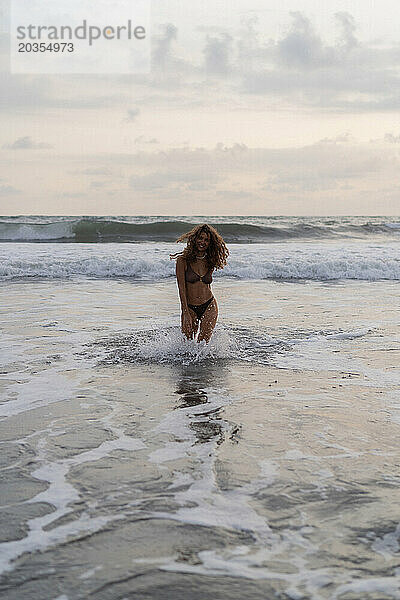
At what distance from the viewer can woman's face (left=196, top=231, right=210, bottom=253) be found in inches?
276

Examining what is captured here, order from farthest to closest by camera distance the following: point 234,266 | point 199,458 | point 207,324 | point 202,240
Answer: point 234,266
point 207,324
point 202,240
point 199,458

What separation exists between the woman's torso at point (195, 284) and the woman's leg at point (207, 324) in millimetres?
138

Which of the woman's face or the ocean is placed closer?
the ocean

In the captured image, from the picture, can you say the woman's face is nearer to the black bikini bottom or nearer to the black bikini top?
the black bikini top

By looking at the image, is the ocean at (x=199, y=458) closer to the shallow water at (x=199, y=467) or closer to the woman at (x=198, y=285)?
the shallow water at (x=199, y=467)

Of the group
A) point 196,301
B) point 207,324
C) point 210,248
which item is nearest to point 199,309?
point 196,301

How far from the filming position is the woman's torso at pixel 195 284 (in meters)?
7.21

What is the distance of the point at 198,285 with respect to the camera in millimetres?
7215

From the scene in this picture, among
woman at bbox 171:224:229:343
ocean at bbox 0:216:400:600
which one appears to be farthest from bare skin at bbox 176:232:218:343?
ocean at bbox 0:216:400:600

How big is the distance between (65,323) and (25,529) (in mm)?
6104

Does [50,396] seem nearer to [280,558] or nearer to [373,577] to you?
[280,558]

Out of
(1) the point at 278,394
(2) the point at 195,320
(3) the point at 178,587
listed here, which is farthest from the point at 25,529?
(2) the point at 195,320

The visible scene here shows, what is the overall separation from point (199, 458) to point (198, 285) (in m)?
3.57

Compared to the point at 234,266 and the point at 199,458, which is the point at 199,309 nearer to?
the point at 199,458
